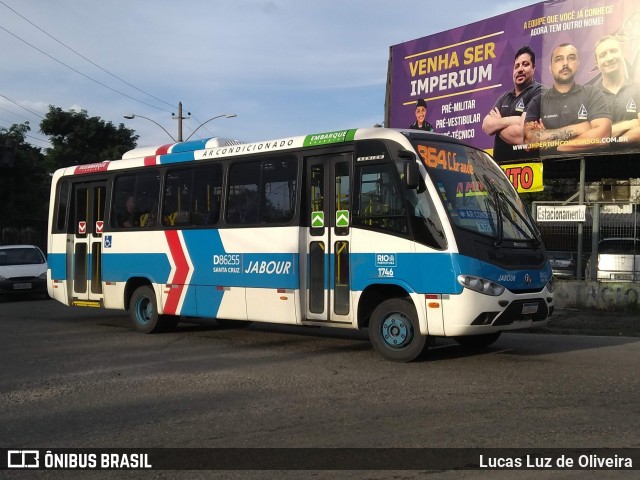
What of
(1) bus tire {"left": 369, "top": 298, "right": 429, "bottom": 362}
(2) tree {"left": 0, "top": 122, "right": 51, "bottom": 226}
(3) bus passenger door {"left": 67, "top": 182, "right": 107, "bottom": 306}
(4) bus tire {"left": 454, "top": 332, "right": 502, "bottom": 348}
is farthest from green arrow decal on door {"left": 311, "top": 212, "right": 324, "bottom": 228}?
(2) tree {"left": 0, "top": 122, "right": 51, "bottom": 226}

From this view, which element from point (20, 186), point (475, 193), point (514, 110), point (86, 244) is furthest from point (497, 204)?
point (20, 186)

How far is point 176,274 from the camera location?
12047 mm

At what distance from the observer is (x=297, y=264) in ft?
33.5

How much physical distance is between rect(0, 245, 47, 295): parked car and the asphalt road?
897 cm

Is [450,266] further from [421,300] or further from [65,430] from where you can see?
[65,430]

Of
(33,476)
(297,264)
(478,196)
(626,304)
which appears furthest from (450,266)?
(626,304)

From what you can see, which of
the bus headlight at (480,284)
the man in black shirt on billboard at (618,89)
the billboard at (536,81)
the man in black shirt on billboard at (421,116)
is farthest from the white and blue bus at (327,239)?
the man in black shirt on billboard at (421,116)

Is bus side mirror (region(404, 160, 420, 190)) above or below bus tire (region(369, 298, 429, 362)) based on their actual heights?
above

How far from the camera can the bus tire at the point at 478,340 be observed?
10203 millimetres

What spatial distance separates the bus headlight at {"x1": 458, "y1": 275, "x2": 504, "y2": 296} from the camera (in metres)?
8.43

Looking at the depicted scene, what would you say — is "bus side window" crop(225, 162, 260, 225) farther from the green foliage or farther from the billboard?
the green foliage

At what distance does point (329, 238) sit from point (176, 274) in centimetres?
340

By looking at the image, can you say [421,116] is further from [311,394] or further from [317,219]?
[311,394]

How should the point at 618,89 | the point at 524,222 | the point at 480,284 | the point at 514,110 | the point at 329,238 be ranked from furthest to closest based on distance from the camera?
the point at 514,110 → the point at 618,89 → the point at 329,238 → the point at 524,222 → the point at 480,284
